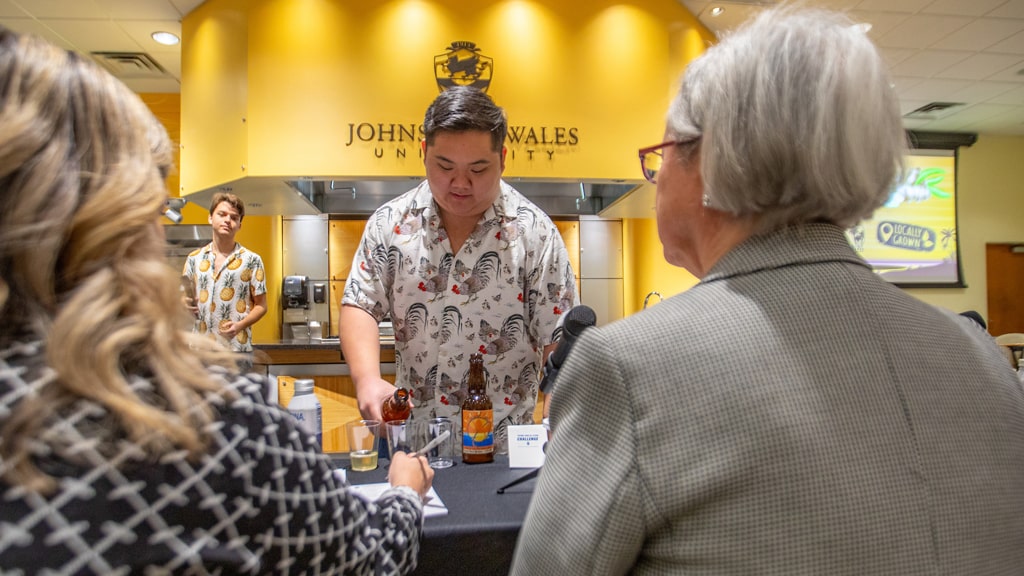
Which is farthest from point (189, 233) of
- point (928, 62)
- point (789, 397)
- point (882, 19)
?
point (928, 62)

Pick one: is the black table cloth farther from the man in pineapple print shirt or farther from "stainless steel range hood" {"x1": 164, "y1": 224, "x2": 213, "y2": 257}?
"stainless steel range hood" {"x1": 164, "y1": 224, "x2": 213, "y2": 257}

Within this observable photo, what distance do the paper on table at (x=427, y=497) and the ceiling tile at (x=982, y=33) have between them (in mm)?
5771

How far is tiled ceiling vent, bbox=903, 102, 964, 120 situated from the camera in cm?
671

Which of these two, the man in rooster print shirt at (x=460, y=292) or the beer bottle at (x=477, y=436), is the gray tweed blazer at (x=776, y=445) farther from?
the man in rooster print shirt at (x=460, y=292)

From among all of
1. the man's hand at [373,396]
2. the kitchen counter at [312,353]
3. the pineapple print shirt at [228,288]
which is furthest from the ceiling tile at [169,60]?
the man's hand at [373,396]

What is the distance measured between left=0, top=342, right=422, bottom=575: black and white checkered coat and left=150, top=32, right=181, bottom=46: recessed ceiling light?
5306 millimetres

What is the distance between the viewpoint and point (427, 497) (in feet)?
4.15

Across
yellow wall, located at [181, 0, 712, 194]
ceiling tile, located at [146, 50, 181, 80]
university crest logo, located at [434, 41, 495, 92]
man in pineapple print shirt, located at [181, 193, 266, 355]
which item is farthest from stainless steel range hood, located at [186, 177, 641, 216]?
ceiling tile, located at [146, 50, 181, 80]

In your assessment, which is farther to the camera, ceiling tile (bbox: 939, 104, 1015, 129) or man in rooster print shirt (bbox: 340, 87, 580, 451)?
ceiling tile (bbox: 939, 104, 1015, 129)

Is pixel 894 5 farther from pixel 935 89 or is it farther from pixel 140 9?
pixel 140 9

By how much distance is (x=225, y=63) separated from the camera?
Result: 4.21 metres

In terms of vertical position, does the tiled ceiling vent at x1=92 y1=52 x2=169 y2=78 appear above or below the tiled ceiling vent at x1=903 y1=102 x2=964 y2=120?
above

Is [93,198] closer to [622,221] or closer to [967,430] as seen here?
[967,430]

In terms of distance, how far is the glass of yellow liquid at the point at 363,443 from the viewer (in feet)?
4.96
